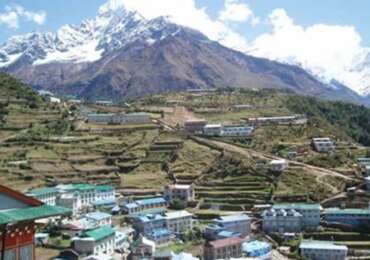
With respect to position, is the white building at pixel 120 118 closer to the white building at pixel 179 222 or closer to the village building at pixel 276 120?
the village building at pixel 276 120

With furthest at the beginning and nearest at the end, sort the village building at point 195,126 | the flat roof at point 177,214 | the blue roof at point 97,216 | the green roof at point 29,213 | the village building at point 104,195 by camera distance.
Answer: the village building at point 195,126, the village building at point 104,195, the flat roof at point 177,214, the blue roof at point 97,216, the green roof at point 29,213

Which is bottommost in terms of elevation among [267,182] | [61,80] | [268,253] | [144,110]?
[268,253]

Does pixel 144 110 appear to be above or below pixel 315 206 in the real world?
above

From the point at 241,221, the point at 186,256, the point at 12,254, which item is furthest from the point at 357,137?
the point at 12,254

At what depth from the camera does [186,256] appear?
33781 millimetres

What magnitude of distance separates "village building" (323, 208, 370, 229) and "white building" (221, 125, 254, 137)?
22156mm

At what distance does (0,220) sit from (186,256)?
29711 millimetres

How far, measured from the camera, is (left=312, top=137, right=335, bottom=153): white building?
58.7m

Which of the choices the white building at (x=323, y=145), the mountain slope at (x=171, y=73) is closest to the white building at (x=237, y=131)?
the white building at (x=323, y=145)

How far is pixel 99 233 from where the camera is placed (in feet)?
123

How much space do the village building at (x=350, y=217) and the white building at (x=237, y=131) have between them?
2216cm

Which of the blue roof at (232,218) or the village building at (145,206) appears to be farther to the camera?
the village building at (145,206)

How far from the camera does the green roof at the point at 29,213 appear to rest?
494cm

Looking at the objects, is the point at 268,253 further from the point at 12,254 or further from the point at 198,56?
the point at 198,56
